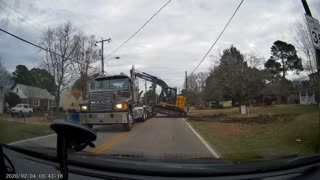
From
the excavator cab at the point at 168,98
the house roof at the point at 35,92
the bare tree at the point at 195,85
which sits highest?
the bare tree at the point at 195,85

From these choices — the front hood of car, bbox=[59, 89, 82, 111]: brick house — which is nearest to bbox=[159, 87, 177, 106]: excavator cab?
bbox=[59, 89, 82, 111]: brick house

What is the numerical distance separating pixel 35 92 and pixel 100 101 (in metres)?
8.07

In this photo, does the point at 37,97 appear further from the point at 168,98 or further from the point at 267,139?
the point at 168,98

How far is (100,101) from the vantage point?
15945 mm

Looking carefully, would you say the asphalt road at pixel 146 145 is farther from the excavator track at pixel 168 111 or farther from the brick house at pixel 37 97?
the excavator track at pixel 168 111

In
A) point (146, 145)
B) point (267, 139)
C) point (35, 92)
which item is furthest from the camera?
point (267, 139)

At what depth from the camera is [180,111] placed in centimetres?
4331

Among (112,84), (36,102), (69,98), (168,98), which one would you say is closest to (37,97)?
(36,102)

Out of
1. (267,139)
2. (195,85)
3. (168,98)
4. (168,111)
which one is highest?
(195,85)

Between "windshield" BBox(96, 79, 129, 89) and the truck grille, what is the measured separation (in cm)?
70

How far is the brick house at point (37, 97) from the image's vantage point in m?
7.07

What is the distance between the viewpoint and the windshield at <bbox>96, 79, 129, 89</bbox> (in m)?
17.6

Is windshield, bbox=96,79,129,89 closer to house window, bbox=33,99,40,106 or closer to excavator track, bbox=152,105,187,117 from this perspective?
house window, bbox=33,99,40,106

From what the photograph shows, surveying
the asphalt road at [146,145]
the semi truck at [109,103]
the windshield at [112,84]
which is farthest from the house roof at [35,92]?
the windshield at [112,84]
